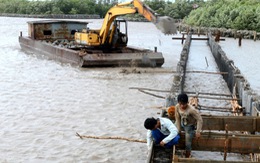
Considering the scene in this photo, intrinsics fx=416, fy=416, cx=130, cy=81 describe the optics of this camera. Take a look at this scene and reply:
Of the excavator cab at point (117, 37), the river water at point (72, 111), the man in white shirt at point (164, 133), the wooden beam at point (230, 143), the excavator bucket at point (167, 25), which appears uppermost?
the excavator bucket at point (167, 25)

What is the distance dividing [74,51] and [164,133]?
47.9 feet

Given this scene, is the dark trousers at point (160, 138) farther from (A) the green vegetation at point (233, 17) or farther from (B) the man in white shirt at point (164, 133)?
(A) the green vegetation at point (233, 17)

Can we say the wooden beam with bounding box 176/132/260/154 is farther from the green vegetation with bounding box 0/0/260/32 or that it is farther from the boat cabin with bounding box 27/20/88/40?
the green vegetation with bounding box 0/0/260/32

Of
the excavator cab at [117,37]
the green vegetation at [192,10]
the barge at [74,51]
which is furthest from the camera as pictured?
the green vegetation at [192,10]

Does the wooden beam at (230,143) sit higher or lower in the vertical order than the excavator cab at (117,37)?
lower

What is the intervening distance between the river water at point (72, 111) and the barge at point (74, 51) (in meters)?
0.50

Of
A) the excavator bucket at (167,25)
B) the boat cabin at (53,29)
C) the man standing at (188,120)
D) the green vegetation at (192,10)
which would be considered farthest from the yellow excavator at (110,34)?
the green vegetation at (192,10)

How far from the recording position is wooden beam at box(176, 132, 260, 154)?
7.78m

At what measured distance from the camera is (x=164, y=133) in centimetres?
761

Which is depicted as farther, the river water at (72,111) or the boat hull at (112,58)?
the boat hull at (112,58)

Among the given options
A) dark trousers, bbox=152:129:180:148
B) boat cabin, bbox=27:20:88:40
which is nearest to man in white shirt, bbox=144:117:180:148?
dark trousers, bbox=152:129:180:148

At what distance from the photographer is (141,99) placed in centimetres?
1507

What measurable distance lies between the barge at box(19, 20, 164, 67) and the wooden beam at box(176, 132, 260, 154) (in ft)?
42.8

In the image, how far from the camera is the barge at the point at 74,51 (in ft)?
68.4
